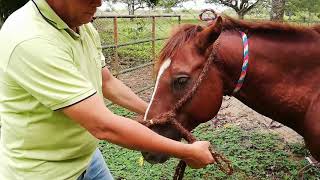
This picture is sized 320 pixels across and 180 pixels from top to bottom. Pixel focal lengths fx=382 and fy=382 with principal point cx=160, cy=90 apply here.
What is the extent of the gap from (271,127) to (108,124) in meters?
4.10

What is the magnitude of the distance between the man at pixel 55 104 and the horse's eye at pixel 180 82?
0.54 meters

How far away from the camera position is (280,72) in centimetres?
244

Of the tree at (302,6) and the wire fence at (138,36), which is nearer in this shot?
the wire fence at (138,36)

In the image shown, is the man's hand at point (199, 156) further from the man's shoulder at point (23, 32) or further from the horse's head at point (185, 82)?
the man's shoulder at point (23, 32)

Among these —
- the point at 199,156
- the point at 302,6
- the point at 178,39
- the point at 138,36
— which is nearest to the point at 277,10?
the point at 138,36

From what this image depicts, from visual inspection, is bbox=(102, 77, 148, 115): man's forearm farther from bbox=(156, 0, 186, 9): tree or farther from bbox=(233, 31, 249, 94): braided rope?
bbox=(156, 0, 186, 9): tree

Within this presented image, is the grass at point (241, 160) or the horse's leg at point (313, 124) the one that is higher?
the horse's leg at point (313, 124)

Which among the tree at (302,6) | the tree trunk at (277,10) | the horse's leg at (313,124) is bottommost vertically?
the tree at (302,6)

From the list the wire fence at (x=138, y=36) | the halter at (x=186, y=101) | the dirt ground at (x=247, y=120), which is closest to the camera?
the halter at (x=186, y=101)

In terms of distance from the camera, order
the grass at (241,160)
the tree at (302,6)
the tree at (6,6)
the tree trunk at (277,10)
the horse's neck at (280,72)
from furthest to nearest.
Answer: the tree at (302,6), the tree trunk at (277,10), the tree at (6,6), the grass at (241,160), the horse's neck at (280,72)

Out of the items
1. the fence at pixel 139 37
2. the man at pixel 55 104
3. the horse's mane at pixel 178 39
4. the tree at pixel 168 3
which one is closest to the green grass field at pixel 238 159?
the horse's mane at pixel 178 39

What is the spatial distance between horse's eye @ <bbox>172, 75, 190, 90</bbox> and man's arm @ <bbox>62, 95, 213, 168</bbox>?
28.7 inches

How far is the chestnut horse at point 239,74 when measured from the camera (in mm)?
2309

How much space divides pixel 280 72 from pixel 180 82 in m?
0.66
